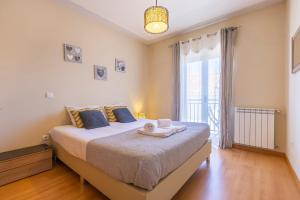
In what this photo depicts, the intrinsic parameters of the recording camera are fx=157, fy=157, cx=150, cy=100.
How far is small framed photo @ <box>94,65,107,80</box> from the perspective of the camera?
133 inches

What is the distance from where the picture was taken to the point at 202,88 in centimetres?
379

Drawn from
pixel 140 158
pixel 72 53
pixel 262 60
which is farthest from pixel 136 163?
pixel 262 60

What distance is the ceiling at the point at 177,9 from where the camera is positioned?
9.14ft

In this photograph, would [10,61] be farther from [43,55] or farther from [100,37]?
[100,37]

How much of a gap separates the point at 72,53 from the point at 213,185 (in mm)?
3141

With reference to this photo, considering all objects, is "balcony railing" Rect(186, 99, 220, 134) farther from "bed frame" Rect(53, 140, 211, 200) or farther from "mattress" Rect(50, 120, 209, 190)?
"mattress" Rect(50, 120, 209, 190)

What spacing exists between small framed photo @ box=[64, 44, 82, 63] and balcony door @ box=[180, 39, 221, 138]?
2435mm

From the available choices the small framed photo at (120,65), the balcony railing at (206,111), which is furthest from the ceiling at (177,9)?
the balcony railing at (206,111)

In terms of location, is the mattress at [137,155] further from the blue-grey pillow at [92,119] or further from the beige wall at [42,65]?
the beige wall at [42,65]

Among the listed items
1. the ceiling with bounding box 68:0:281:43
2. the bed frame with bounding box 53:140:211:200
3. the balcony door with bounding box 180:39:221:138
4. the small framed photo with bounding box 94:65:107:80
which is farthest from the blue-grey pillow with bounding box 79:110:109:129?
the balcony door with bounding box 180:39:221:138

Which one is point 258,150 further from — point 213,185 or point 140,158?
point 140,158

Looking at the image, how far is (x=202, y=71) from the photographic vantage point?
12.4ft

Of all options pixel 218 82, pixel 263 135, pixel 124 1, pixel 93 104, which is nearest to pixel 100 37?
pixel 124 1

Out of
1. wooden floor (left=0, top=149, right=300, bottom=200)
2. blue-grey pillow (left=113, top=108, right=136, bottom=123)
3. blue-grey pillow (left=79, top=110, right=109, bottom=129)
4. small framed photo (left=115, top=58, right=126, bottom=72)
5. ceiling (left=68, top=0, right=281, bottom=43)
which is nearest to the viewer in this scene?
wooden floor (left=0, top=149, right=300, bottom=200)
